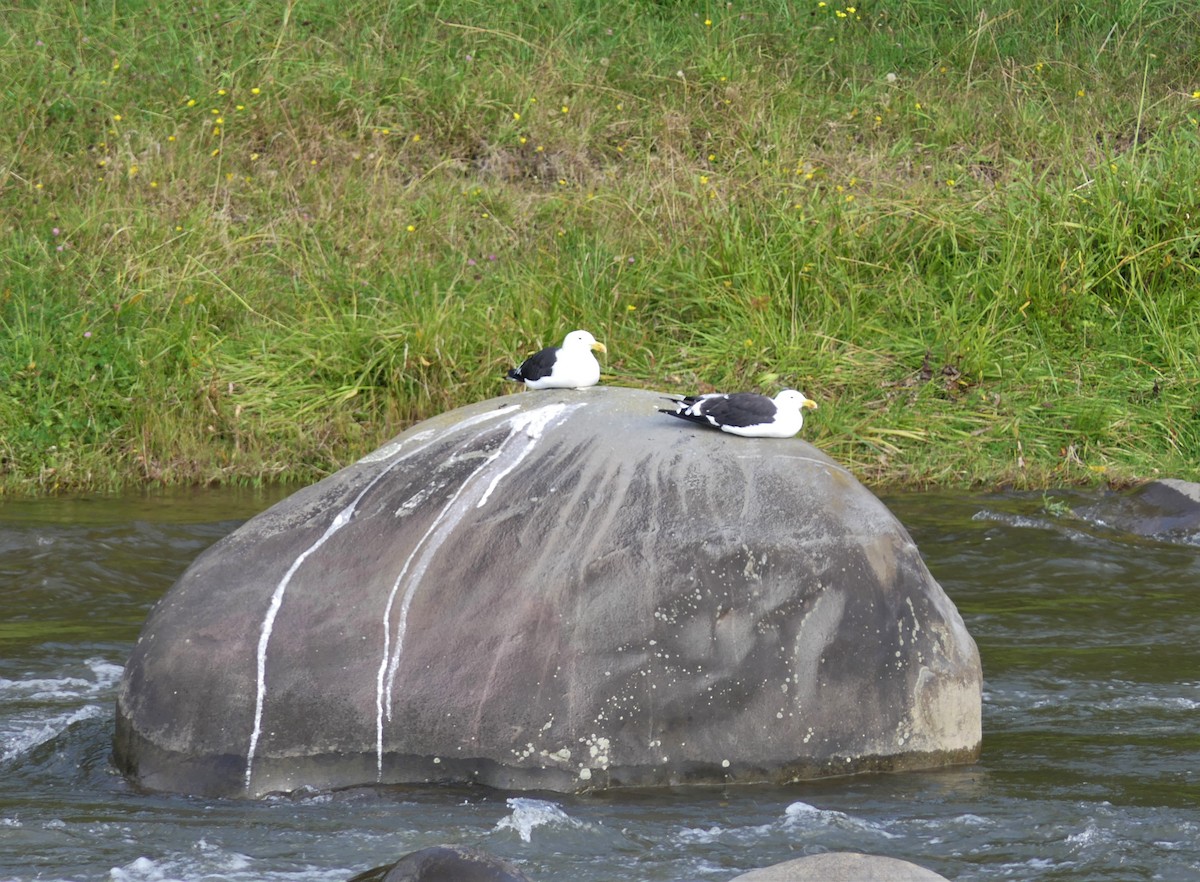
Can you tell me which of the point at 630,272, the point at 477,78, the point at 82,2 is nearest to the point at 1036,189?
the point at 630,272

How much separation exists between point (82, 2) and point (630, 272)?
20.8ft

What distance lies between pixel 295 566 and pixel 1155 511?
4705 millimetres

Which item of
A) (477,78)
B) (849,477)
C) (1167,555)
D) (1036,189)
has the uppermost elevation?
(477,78)

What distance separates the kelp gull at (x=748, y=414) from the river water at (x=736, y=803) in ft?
3.80

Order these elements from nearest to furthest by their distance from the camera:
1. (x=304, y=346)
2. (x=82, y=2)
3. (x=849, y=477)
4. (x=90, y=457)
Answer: (x=849, y=477) → (x=90, y=457) → (x=304, y=346) → (x=82, y=2)

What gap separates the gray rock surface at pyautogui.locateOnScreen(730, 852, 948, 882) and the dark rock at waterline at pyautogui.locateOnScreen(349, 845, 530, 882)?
0.54 metres

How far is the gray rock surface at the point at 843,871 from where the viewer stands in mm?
3365

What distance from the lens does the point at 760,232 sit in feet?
32.6

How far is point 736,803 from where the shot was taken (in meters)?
4.29

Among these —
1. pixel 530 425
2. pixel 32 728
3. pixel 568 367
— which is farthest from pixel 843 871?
pixel 32 728

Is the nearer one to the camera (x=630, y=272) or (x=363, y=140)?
(x=630, y=272)

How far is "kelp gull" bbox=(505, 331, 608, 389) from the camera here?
5723mm

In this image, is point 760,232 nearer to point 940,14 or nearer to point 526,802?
point 940,14

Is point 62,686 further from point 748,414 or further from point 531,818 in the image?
point 748,414
